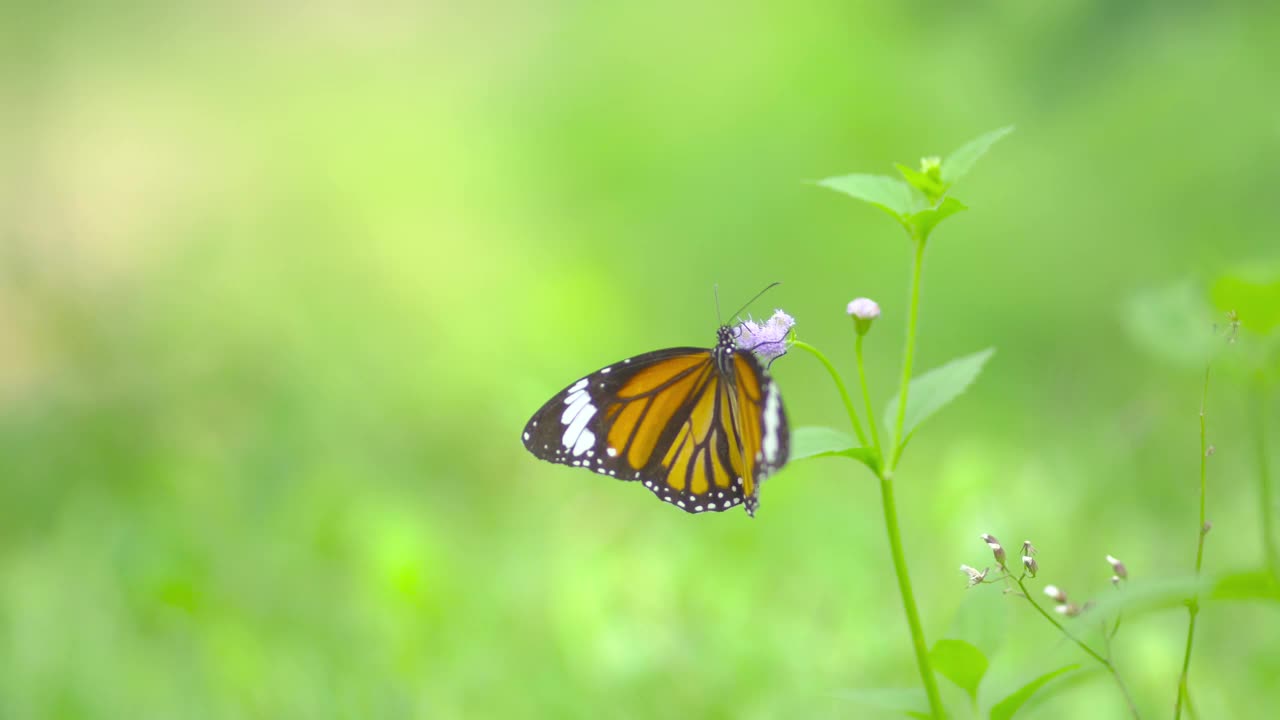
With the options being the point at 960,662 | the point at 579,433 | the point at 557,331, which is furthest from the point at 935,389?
the point at 557,331

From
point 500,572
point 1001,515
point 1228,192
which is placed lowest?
point 500,572

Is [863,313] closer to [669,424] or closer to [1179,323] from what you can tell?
[669,424]

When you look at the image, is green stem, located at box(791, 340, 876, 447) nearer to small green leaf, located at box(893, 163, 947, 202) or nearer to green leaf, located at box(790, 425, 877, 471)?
green leaf, located at box(790, 425, 877, 471)

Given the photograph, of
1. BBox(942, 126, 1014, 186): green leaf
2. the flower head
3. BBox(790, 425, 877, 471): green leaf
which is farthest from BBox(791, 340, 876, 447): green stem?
BBox(942, 126, 1014, 186): green leaf

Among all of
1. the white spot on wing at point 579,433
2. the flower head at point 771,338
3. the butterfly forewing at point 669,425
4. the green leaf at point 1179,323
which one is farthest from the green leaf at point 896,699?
the green leaf at point 1179,323

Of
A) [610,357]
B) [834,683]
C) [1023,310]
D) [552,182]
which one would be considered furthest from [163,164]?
[834,683]

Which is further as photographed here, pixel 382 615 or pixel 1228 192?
pixel 1228 192

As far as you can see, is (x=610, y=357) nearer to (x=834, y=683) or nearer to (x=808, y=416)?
(x=808, y=416)
